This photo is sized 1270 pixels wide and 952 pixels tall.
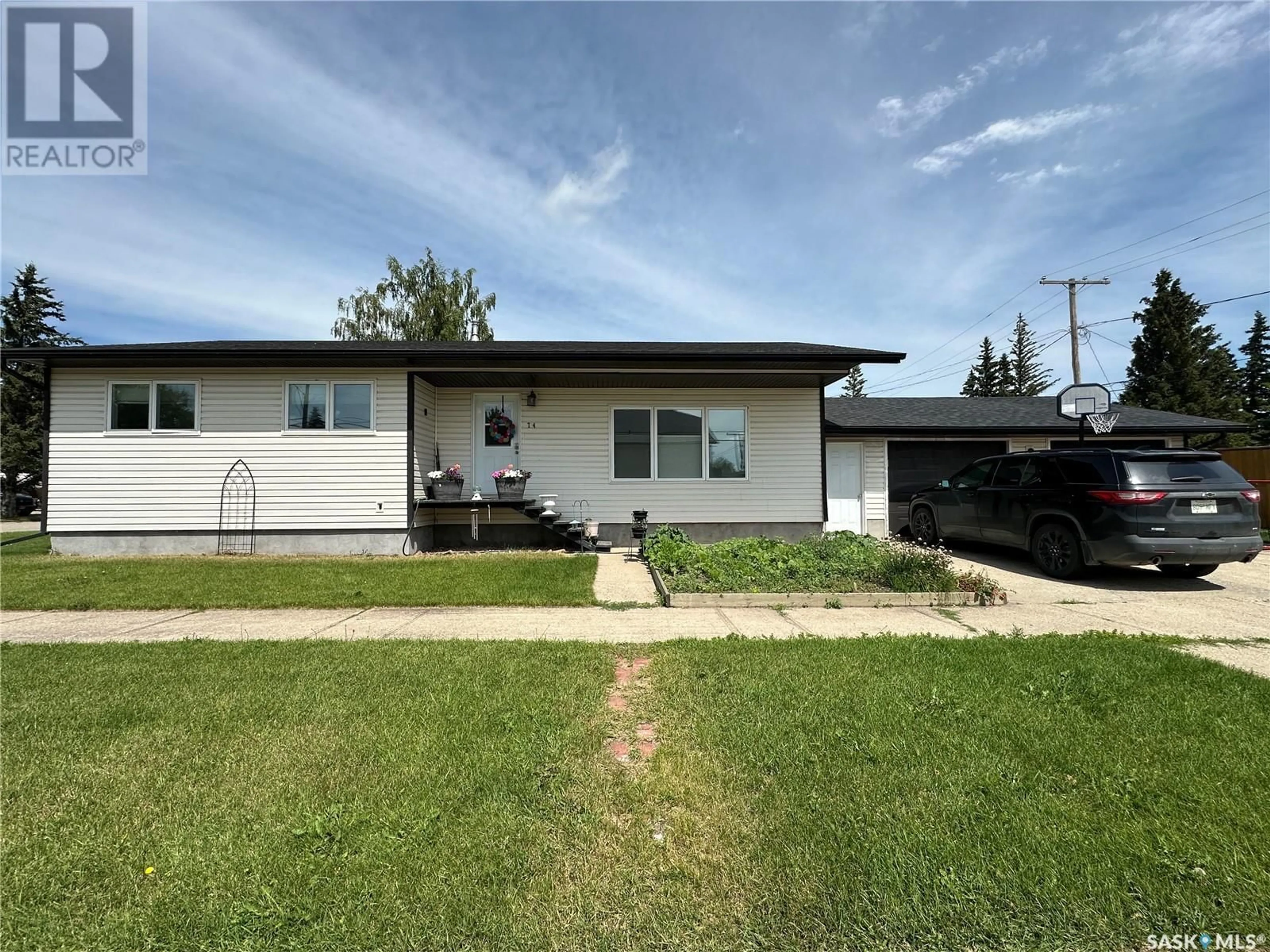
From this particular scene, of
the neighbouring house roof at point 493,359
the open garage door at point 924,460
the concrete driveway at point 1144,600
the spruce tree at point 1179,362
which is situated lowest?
the concrete driveway at point 1144,600

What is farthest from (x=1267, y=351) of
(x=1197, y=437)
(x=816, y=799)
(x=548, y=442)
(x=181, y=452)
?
(x=181, y=452)

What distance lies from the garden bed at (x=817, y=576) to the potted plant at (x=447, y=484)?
4.49 m

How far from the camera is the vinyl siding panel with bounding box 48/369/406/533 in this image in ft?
33.8

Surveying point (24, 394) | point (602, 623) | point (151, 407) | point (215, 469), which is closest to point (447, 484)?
point (215, 469)

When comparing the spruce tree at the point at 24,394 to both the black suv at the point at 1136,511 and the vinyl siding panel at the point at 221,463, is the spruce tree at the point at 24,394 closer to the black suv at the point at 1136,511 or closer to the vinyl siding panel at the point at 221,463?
the vinyl siding panel at the point at 221,463

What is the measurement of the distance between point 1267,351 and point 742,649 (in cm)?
6106

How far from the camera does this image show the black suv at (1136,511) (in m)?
6.68

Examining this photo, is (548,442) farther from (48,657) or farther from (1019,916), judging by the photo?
(1019,916)

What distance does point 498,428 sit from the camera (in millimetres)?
11414

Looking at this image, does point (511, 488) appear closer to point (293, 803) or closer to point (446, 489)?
point (446, 489)

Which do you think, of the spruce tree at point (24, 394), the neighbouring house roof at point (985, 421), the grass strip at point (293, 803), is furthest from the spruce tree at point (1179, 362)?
the spruce tree at point (24, 394)

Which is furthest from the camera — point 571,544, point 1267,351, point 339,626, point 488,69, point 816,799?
point 1267,351

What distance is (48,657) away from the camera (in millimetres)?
4270

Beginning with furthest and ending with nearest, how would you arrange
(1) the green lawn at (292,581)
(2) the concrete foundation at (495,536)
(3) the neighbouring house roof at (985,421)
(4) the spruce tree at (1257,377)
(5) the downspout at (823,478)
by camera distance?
(4) the spruce tree at (1257,377), (3) the neighbouring house roof at (985,421), (5) the downspout at (823,478), (2) the concrete foundation at (495,536), (1) the green lawn at (292,581)
